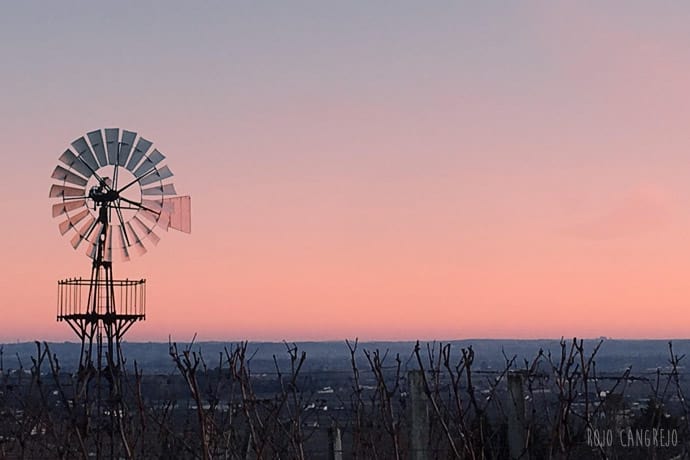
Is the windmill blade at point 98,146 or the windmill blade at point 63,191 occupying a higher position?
the windmill blade at point 98,146

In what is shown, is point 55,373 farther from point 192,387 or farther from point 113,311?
point 113,311

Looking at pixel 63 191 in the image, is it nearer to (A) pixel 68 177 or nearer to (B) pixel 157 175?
(A) pixel 68 177

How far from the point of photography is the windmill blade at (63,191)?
1261cm

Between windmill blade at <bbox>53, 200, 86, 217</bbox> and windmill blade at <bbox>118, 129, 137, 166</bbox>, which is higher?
windmill blade at <bbox>118, 129, 137, 166</bbox>

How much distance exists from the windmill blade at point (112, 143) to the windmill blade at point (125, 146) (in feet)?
0.18

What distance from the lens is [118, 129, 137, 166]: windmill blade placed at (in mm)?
12523

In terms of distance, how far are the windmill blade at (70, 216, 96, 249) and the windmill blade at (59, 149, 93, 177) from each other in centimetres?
52

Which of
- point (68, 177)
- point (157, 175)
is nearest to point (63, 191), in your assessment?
point (68, 177)

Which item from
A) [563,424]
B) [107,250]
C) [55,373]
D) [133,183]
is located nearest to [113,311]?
[107,250]

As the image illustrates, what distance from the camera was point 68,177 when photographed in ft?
41.4

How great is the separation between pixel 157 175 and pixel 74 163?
95 centimetres

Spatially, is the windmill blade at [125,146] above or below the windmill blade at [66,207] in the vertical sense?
above

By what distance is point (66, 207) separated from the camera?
1263 cm

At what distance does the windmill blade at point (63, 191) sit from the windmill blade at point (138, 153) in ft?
2.00
